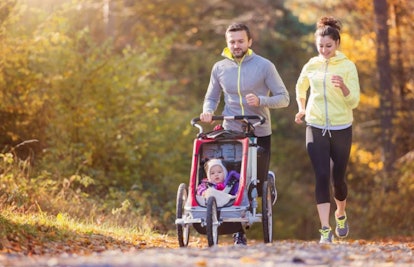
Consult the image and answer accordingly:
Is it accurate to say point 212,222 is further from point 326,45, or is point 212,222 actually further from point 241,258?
point 326,45

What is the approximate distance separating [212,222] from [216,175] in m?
0.71

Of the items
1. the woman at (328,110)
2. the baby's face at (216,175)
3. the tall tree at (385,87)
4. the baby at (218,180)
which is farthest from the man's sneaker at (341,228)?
the tall tree at (385,87)

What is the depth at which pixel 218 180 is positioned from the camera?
931cm

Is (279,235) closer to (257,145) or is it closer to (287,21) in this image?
(287,21)

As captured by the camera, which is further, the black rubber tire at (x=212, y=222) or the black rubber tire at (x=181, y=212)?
the black rubber tire at (x=181, y=212)

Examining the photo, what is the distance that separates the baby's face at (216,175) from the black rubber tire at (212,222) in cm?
45

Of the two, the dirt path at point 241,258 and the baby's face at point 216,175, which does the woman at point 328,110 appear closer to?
the baby's face at point 216,175

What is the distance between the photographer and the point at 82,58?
668 inches

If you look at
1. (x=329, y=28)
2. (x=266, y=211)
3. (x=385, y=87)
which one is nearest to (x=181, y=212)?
(x=266, y=211)

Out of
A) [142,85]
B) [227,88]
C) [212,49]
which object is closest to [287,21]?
[212,49]

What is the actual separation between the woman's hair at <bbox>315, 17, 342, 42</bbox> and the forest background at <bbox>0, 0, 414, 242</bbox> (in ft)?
11.9

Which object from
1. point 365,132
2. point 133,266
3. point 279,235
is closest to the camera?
point 133,266

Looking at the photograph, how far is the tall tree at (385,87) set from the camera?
72.3 ft

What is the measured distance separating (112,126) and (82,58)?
1.47m
